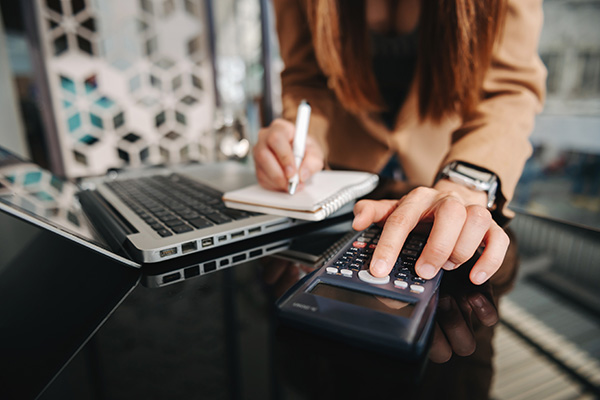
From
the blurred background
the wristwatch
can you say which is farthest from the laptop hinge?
the blurred background

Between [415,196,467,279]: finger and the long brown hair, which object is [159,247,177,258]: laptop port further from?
the long brown hair

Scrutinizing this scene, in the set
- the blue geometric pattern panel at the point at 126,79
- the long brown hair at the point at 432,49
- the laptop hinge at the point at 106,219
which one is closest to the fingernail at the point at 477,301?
the laptop hinge at the point at 106,219

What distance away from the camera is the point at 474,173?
0.52m

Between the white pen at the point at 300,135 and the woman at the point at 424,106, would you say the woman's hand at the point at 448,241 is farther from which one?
the white pen at the point at 300,135

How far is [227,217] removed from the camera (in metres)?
0.44

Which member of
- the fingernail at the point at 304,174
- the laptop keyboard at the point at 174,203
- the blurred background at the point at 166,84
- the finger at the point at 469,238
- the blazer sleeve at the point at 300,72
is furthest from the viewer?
the blurred background at the point at 166,84

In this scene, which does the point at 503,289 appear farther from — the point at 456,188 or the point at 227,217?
the point at 227,217

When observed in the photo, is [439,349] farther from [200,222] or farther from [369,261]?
[200,222]

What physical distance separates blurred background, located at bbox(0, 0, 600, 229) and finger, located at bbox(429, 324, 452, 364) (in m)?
2.50

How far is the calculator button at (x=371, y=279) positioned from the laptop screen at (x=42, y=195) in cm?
32

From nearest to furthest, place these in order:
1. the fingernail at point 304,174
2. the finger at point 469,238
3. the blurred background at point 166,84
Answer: the finger at point 469,238 → the fingernail at point 304,174 → the blurred background at point 166,84

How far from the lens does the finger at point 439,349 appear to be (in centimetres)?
22

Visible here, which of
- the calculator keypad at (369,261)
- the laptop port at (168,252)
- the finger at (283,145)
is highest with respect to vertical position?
the finger at (283,145)

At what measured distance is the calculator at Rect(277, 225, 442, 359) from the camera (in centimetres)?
22
